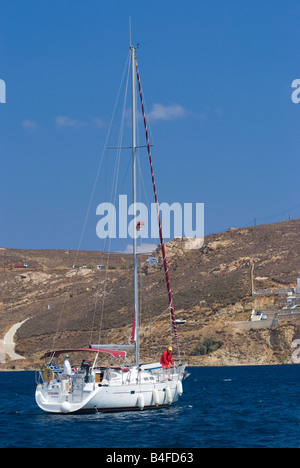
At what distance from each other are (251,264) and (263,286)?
1386 cm

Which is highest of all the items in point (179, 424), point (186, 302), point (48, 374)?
point (186, 302)

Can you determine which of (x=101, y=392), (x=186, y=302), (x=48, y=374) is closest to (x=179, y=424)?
(x=101, y=392)

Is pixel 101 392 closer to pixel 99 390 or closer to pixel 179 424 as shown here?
pixel 99 390

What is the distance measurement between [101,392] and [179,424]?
5171mm

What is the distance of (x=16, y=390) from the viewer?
59719mm

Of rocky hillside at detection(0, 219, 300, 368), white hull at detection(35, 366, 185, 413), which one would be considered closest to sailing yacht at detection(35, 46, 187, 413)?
white hull at detection(35, 366, 185, 413)

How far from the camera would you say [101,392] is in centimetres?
3728

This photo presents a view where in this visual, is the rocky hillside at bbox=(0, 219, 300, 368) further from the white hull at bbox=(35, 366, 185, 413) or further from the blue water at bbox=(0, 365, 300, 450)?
the white hull at bbox=(35, 366, 185, 413)

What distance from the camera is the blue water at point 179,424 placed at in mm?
29547

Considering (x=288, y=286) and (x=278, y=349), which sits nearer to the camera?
(x=278, y=349)

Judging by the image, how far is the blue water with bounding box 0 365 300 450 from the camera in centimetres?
2955
